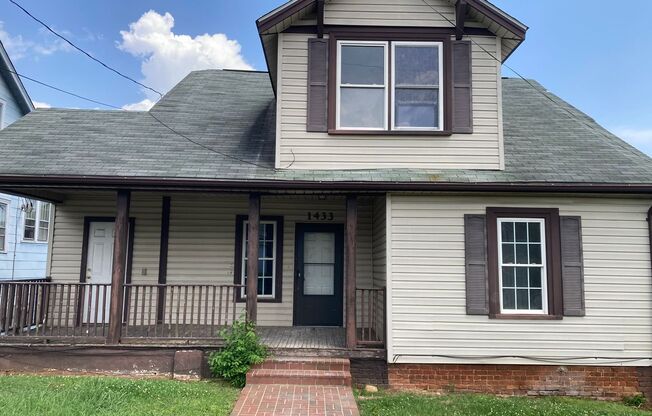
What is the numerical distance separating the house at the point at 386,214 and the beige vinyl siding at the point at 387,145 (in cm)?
3

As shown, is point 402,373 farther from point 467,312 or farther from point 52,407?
point 52,407

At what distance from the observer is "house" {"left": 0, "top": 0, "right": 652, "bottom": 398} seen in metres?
6.69

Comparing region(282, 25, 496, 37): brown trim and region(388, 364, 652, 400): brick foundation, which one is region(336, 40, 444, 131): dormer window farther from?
region(388, 364, 652, 400): brick foundation

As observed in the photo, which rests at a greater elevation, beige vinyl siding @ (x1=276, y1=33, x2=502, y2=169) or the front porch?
beige vinyl siding @ (x1=276, y1=33, x2=502, y2=169)

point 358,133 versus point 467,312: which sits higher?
point 358,133

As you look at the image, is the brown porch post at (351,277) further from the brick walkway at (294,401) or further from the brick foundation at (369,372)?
the brick walkway at (294,401)

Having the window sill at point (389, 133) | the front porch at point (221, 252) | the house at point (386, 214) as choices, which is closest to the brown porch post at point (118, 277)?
the house at point (386, 214)

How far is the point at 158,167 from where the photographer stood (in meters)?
7.06

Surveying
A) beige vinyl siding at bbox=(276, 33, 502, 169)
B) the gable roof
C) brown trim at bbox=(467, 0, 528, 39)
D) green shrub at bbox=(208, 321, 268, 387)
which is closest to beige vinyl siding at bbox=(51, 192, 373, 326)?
beige vinyl siding at bbox=(276, 33, 502, 169)

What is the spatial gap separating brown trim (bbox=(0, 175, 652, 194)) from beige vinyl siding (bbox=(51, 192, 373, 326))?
1887mm

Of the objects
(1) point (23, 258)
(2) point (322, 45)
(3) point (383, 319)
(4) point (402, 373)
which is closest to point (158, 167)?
(2) point (322, 45)

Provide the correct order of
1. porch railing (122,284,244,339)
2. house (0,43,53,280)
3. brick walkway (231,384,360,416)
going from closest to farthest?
brick walkway (231,384,360,416) < porch railing (122,284,244,339) < house (0,43,53,280)

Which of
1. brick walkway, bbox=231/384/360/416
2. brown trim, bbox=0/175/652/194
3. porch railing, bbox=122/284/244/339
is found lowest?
brick walkway, bbox=231/384/360/416

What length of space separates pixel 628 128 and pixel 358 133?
3332 centimetres
